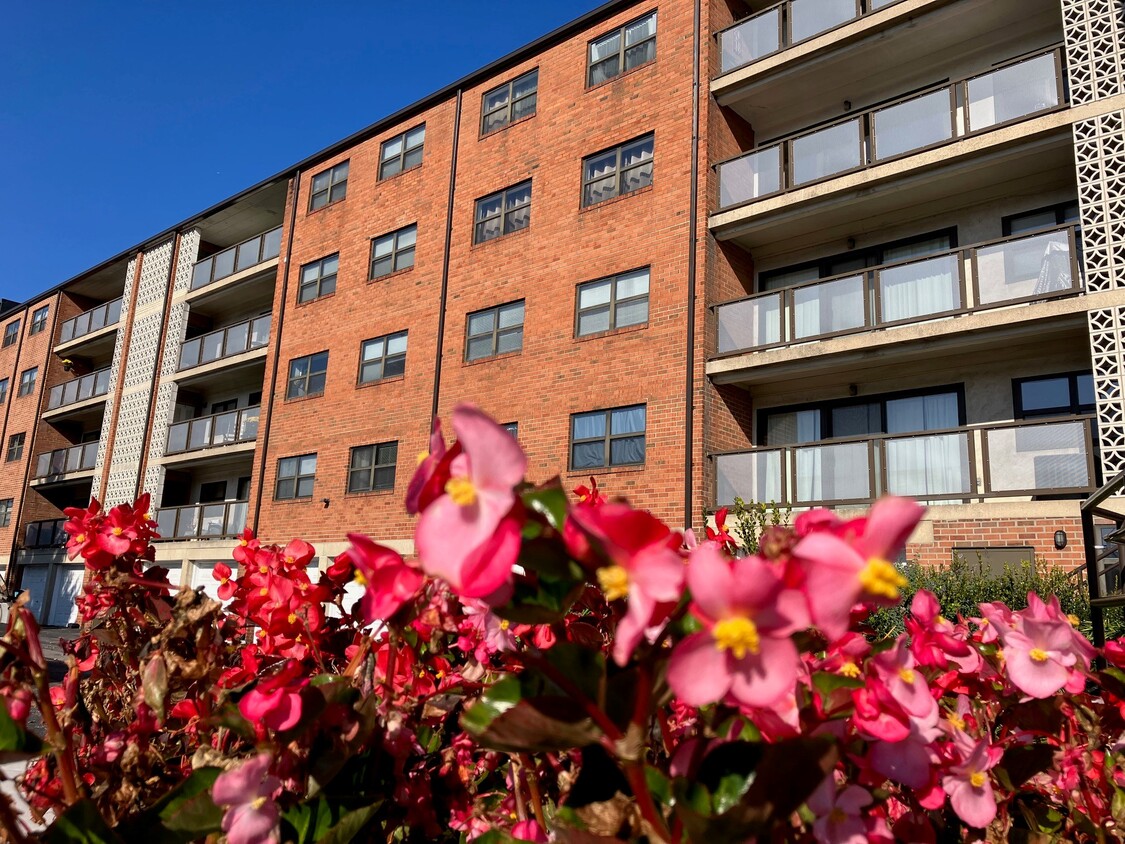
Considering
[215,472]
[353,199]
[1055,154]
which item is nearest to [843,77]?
[1055,154]

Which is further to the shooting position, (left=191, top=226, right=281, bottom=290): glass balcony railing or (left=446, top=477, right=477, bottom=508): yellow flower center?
(left=191, top=226, right=281, bottom=290): glass balcony railing

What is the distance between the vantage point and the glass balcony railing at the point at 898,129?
516 inches

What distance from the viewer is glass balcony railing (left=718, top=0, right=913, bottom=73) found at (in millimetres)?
15383

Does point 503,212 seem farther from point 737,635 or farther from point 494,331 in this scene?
point 737,635

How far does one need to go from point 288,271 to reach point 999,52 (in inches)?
795

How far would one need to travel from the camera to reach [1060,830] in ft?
4.67

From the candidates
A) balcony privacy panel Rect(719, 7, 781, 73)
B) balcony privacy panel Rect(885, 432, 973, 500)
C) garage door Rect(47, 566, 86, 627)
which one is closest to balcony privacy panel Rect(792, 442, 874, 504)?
balcony privacy panel Rect(885, 432, 973, 500)

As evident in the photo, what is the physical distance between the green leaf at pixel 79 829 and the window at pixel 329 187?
2553cm

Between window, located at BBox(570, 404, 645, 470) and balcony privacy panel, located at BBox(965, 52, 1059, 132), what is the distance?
8165 millimetres

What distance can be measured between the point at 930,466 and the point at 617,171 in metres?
9.74

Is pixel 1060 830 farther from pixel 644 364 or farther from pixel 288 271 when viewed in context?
pixel 288 271

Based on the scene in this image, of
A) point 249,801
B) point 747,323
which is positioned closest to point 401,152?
point 747,323

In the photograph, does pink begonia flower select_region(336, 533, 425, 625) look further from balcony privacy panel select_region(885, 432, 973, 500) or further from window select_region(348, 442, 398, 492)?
window select_region(348, 442, 398, 492)

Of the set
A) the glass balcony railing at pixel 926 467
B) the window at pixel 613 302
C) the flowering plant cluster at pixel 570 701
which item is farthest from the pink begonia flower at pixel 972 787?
the window at pixel 613 302
